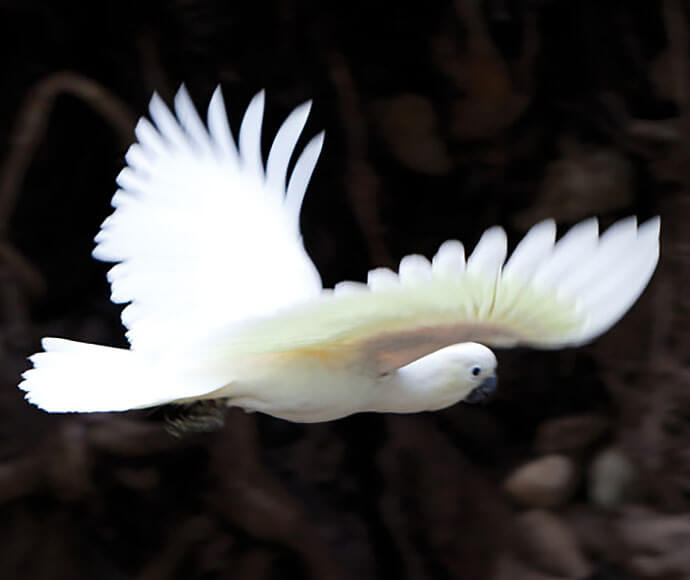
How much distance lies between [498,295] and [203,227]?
0.64 m

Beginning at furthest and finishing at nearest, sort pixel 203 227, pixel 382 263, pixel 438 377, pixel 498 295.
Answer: pixel 382 263 < pixel 203 227 < pixel 438 377 < pixel 498 295

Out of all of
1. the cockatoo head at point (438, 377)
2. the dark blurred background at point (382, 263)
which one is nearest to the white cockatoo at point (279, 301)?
the cockatoo head at point (438, 377)

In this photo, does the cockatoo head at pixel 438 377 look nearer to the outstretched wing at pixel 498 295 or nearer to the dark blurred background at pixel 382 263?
the outstretched wing at pixel 498 295

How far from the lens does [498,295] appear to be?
108 centimetres

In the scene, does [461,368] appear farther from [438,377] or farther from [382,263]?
[382,263]

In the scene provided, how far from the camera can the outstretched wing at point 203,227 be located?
4.92 ft

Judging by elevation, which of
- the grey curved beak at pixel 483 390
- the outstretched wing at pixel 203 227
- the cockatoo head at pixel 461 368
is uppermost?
the outstretched wing at pixel 203 227

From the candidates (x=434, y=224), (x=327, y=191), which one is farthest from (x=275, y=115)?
(x=434, y=224)

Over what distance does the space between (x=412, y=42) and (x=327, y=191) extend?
377mm

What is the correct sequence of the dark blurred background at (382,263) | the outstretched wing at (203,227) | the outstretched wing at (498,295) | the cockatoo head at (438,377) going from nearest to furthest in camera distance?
the outstretched wing at (498,295)
the cockatoo head at (438,377)
the outstretched wing at (203,227)
the dark blurred background at (382,263)

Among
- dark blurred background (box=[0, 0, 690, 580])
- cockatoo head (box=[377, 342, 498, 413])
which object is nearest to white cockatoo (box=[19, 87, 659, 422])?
cockatoo head (box=[377, 342, 498, 413])

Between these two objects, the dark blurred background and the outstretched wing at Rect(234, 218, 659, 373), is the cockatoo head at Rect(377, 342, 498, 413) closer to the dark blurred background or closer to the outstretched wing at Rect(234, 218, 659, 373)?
the outstretched wing at Rect(234, 218, 659, 373)

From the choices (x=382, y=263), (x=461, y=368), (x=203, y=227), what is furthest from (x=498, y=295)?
(x=382, y=263)

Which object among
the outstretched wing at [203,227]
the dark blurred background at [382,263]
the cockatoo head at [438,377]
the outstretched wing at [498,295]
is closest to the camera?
the outstretched wing at [498,295]
